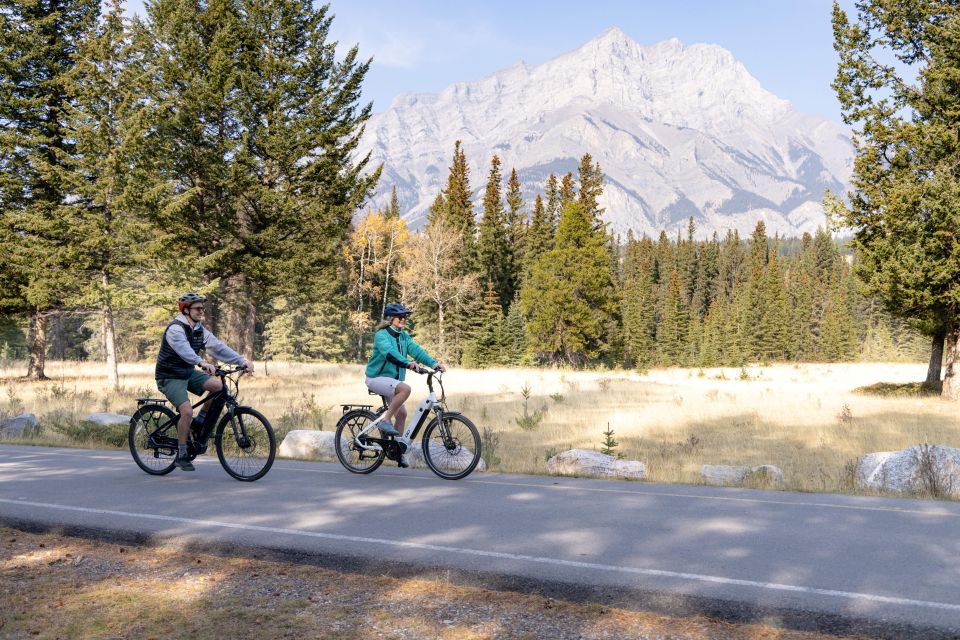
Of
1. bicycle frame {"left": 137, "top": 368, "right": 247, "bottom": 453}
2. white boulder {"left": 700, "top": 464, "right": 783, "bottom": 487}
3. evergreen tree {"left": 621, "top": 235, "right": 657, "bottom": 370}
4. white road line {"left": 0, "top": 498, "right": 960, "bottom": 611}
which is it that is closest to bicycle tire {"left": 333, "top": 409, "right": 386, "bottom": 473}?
bicycle frame {"left": 137, "top": 368, "right": 247, "bottom": 453}

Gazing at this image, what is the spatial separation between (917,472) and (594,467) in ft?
13.2

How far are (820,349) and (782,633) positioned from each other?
103 metres

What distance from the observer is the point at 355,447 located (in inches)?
357

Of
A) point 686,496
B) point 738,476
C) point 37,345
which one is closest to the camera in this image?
point 686,496

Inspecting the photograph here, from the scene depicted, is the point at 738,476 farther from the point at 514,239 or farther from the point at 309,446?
the point at 514,239

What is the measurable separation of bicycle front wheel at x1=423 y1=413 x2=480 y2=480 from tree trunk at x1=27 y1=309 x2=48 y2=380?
1044 inches

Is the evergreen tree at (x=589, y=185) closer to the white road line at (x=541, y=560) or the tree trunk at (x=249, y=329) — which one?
the tree trunk at (x=249, y=329)

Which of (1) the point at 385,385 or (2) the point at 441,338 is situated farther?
(2) the point at 441,338

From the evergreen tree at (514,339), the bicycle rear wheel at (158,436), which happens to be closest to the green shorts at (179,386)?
the bicycle rear wheel at (158,436)

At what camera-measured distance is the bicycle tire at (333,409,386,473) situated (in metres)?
9.04

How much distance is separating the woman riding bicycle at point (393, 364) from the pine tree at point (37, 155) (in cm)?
2124

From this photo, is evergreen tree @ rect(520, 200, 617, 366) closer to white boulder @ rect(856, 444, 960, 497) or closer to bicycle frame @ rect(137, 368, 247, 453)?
white boulder @ rect(856, 444, 960, 497)

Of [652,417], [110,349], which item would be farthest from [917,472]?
[110,349]

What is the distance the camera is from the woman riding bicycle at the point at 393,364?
880 centimetres
